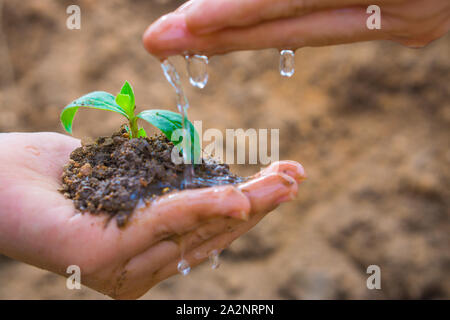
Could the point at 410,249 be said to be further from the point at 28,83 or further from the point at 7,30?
the point at 7,30

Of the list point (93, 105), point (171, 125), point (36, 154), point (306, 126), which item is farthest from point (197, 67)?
point (306, 126)

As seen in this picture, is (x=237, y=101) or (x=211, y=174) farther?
(x=237, y=101)

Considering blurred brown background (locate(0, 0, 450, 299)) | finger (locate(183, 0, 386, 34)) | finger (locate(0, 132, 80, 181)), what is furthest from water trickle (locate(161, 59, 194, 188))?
blurred brown background (locate(0, 0, 450, 299))

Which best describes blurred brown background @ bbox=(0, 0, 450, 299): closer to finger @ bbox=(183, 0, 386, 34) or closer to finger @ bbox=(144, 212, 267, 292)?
finger @ bbox=(144, 212, 267, 292)

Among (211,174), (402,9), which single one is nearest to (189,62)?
(211,174)

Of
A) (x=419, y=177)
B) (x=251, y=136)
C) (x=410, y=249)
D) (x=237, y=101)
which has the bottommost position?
(x=410, y=249)

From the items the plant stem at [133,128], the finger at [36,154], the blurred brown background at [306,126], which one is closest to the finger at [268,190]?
the plant stem at [133,128]

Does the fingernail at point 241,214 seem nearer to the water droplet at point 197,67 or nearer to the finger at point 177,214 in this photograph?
the finger at point 177,214
